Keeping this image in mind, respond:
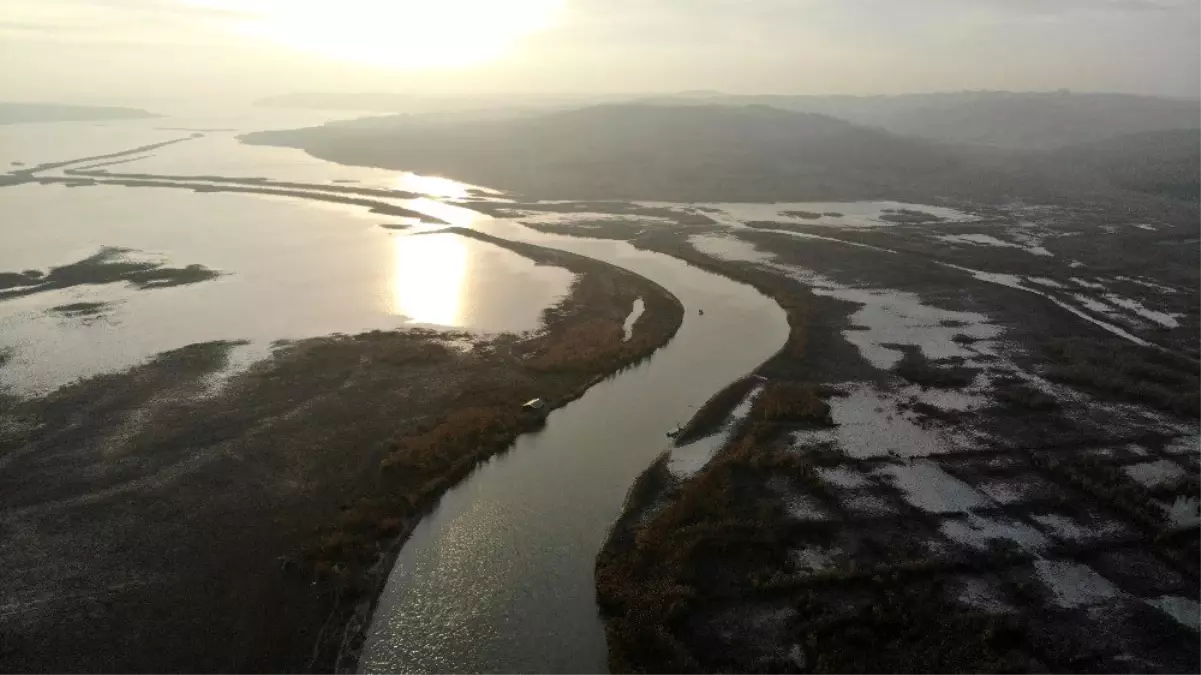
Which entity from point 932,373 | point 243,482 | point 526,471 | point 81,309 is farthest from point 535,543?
point 81,309

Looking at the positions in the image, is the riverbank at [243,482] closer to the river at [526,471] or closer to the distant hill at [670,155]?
the river at [526,471]

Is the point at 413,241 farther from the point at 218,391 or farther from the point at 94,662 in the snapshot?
the point at 94,662

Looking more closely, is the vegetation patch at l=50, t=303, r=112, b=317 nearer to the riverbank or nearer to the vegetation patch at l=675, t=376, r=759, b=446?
the riverbank

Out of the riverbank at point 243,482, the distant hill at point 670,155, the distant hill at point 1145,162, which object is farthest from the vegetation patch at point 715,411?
the distant hill at point 1145,162

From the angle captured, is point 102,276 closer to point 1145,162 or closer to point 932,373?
point 932,373

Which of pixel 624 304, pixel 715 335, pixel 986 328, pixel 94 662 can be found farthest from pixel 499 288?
pixel 94 662

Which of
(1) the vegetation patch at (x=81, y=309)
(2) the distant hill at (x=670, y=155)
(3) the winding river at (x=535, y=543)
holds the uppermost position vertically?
(2) the distant hill at (x=670, y=155)
